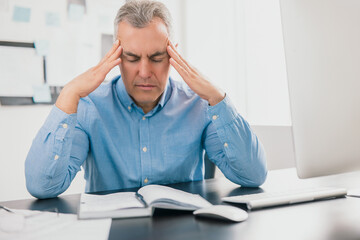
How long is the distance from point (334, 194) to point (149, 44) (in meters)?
0.71

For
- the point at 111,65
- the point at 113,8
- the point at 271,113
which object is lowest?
the point at 271,113

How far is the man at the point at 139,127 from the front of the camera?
106 centimetres

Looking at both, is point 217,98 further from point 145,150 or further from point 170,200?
point 170,200

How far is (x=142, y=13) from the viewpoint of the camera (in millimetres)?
1175

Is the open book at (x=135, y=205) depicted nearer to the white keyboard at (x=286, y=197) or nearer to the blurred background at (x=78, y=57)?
the white keyboard at (x=286, y=197)

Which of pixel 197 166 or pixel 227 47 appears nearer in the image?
pixel 197 166

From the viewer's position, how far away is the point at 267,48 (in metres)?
2.08

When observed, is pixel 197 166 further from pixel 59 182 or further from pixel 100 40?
pixel 100 40

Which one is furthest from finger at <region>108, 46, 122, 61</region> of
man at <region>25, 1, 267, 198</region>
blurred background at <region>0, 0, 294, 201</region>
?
blurred background at <region>0, 0, 294, 201</region>

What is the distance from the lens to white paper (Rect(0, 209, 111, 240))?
0.62 m

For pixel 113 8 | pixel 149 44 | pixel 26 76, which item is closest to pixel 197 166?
pixel 149 44

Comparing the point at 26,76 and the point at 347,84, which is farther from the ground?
the point at 26,76

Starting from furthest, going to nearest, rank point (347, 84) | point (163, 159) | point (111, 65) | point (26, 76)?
point (26, 76), point (163, 159), point (111, 65), point (347, 84)

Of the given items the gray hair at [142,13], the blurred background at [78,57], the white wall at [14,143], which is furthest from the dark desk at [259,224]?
the white wall at [14,143]
